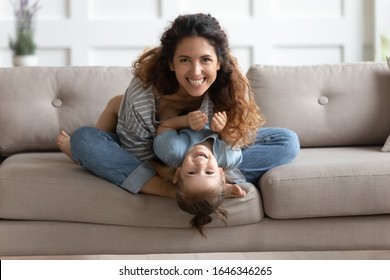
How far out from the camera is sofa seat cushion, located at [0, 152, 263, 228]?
7.41 feet

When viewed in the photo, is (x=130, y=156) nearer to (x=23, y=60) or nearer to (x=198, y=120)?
(x=198, y=120)

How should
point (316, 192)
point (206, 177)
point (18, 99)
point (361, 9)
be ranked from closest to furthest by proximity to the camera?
point (206, 177) < point (316, 192) < point (18, 99) < point (361, 9)

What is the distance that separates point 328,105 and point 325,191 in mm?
696

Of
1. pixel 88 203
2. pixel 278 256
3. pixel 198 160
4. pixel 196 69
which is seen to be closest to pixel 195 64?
pixel 196 69

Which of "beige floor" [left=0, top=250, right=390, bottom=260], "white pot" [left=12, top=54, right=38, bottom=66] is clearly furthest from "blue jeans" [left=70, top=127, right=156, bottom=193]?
"white pot" [left=12, top=54, right=38, bottom=66]

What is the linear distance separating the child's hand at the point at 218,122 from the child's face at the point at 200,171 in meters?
0.08

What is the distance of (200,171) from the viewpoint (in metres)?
2.16

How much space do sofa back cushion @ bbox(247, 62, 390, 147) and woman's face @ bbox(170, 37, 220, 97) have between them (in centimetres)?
64

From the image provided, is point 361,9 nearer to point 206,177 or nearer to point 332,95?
point 332,95

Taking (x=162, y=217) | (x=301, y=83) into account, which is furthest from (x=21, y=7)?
(x=162, y=217)

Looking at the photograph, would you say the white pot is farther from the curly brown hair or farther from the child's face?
the child's face

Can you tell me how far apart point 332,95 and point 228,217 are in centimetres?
90

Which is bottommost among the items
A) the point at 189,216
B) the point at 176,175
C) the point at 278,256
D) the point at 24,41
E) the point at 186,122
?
the point at 278,256

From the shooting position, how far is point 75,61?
13.6ft
